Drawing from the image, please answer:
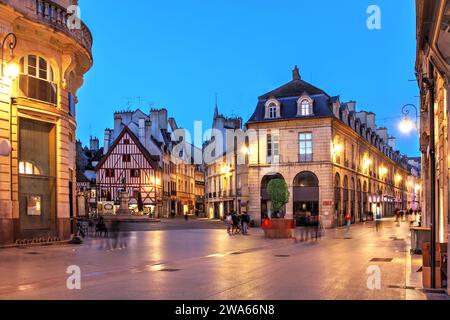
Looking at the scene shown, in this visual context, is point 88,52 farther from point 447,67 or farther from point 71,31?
point 447,67

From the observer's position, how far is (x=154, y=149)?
8019cm

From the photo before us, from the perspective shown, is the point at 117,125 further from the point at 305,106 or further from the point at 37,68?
the point at 37,68

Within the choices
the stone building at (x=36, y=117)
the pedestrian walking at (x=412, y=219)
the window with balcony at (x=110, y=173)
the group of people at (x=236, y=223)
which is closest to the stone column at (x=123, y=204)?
the window with balcony at (x=110, y=173)

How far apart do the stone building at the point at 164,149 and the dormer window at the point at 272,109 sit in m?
30.7

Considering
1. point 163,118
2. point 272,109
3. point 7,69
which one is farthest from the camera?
point 163,118

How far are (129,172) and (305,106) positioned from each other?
114 ft

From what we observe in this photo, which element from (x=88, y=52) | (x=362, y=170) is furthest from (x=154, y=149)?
(x=88, y=52)

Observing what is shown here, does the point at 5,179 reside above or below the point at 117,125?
below

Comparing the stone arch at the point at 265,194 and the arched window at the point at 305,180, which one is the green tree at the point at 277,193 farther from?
the stone arch at the point at 265,194

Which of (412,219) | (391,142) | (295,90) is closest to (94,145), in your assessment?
(391,142)

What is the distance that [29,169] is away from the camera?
22906 millimetres

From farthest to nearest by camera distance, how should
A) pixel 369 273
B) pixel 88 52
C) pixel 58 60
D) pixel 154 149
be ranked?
pixel 154 149 < pixel 88 52 < pixel 58 60 < pixel 369 273

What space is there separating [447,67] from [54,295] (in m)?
8.18
